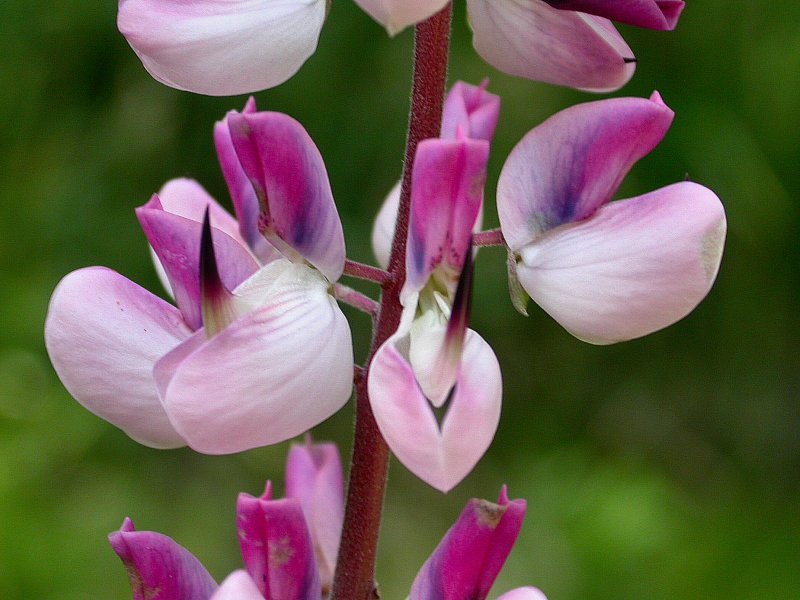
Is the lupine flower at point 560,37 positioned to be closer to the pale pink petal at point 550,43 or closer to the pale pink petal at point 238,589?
the pale pink petal at point 550,43

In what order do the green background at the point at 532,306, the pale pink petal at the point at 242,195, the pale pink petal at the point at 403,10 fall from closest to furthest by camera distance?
the pale pink petal at the point at 403,10 → the pale pink petal at the point at 242,195 → the green background at the point at 532,306

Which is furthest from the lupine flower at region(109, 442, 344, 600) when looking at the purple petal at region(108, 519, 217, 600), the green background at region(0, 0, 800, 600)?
the green background at region(0, 0, 800, 600)

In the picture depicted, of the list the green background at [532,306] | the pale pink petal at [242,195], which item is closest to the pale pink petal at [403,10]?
the pale pink petal at [242,195]

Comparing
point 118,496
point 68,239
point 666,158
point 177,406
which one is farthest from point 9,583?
point 666,158

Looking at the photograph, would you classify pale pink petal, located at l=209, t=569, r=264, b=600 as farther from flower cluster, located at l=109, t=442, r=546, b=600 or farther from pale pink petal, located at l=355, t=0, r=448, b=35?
pale pink petal, located at l=355, t=0, r=448, b=35

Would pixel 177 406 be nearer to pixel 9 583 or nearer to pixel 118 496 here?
pixel 9 583
